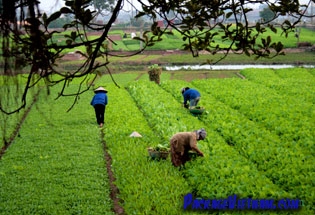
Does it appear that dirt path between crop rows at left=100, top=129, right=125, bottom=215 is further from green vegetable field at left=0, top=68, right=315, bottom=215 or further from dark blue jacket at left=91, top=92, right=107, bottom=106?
dark blue jacket at left=91, top=92, right=107, bottom=106

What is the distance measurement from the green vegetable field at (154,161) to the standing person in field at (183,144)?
0.25 metres

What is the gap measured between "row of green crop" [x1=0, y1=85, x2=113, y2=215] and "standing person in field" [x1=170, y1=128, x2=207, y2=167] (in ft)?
5.64

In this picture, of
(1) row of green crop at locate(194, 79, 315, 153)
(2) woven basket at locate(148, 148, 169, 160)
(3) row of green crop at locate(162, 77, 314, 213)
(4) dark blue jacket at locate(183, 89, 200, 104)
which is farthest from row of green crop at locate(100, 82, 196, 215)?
(1) row of green crop at locate(194, 79, 315, 153)

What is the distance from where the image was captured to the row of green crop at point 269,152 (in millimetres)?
8664

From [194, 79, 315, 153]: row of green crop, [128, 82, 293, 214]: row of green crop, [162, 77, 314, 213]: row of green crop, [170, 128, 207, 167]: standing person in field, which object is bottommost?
[194, 79, 315, 153]: row of green crop

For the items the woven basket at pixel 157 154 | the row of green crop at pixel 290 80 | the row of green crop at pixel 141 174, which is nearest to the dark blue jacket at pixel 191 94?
the row of green crop at pixel 141 174

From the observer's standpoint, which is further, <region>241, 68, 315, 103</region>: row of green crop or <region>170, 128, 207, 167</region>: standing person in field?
<region>241, 68, 315, 103</region>: row of green crop

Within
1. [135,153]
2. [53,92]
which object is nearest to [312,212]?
[135,153]

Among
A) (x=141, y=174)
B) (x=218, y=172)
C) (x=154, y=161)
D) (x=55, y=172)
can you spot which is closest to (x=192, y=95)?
(x=154, y=161)

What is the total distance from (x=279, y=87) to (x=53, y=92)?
12700mm

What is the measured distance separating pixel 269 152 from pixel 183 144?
247 centimetres

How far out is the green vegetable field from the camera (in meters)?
8.09

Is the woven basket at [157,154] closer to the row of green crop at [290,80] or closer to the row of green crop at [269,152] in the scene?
the row of green crop at [269,152]

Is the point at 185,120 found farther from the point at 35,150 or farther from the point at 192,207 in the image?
the point at 192,207
